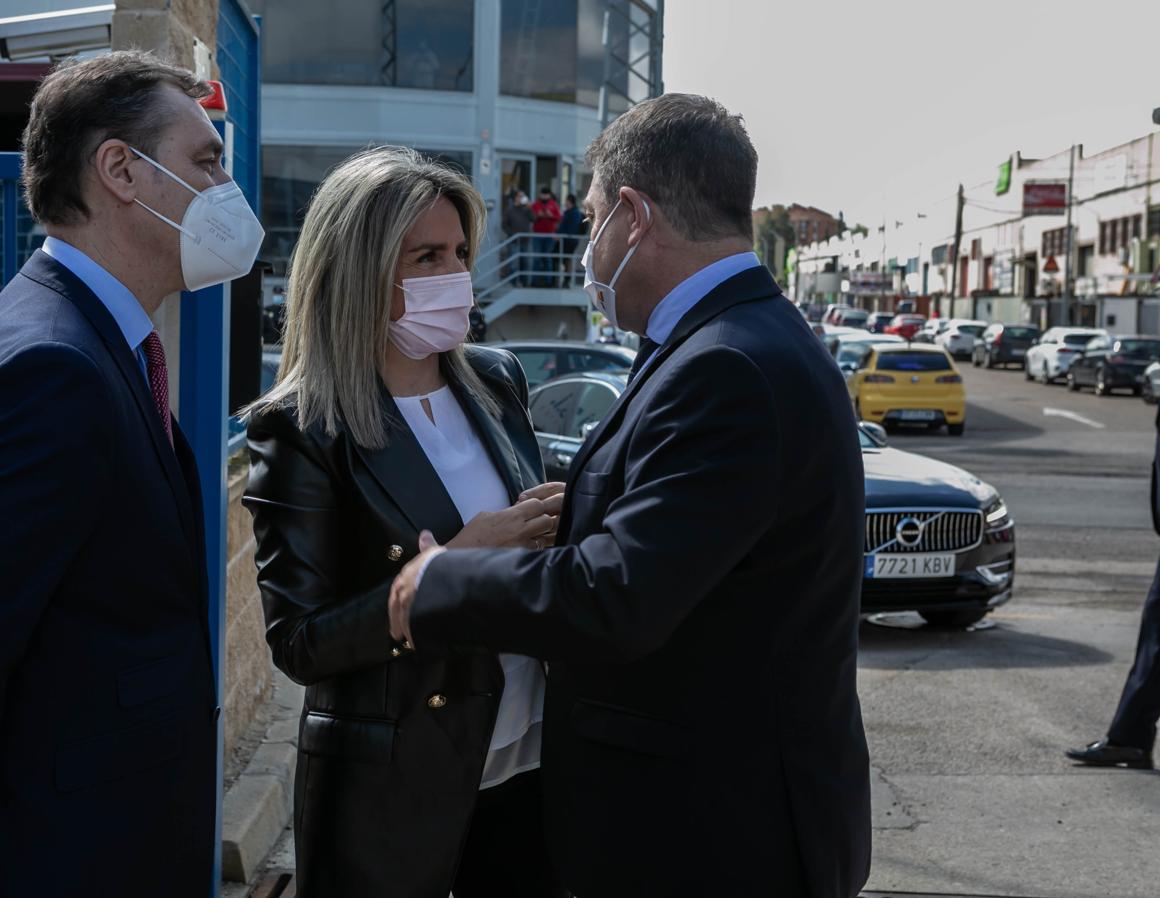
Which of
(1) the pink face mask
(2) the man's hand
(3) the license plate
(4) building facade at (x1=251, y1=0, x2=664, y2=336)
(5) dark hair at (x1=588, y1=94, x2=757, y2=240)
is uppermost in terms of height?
(4) building facade at (x1=251, y1=0, x2=664, y2=336)

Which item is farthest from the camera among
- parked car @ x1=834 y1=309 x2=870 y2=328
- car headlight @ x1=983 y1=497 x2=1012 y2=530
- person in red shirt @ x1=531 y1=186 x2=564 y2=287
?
parked car @ x1=834 y1=309 x2=870 y2=328

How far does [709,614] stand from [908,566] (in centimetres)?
624

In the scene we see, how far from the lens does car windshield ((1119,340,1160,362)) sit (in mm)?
33125

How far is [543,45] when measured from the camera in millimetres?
29938

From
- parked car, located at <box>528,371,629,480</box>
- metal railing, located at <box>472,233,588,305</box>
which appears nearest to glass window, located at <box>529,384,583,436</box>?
parked car, located at <box>528,371,629,480</box>

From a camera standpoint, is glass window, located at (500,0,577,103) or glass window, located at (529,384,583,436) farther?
glass window, located at (500,0,577,103)

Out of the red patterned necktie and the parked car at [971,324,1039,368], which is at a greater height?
the red patterned necktie

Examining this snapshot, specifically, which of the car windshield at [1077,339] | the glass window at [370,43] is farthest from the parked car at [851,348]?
the glass window at [370,43]

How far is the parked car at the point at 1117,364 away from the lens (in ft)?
108

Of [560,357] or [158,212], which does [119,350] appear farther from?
[560,357]

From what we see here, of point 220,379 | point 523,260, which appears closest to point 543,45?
point 523,260

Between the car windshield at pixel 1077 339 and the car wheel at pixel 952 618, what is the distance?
31552mm

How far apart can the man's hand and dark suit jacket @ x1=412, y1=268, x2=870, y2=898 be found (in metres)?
0.02

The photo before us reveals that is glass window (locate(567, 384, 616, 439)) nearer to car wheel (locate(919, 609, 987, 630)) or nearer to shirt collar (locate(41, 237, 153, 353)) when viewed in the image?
car wheel (locate(919, 609, 987, 630))
